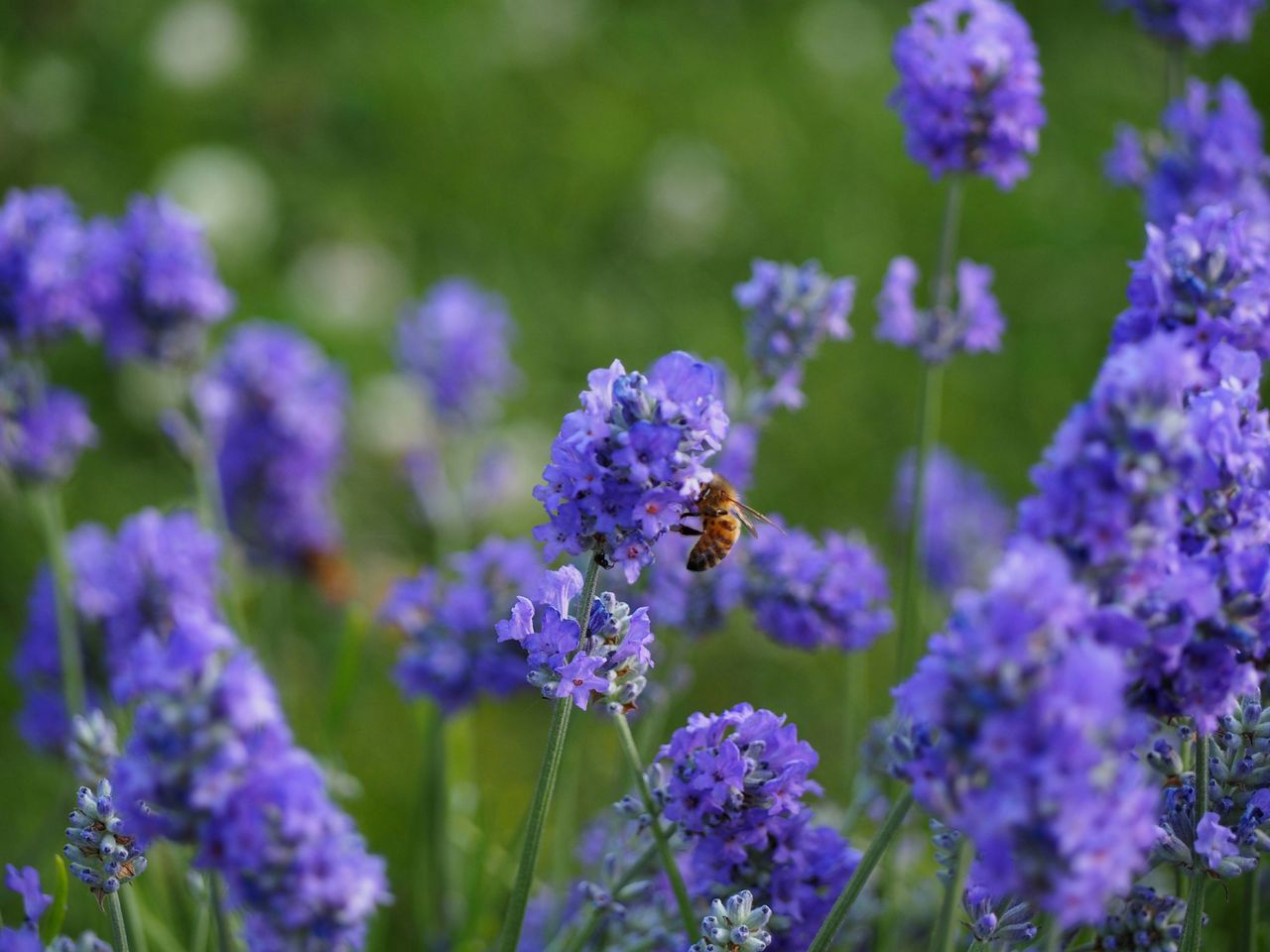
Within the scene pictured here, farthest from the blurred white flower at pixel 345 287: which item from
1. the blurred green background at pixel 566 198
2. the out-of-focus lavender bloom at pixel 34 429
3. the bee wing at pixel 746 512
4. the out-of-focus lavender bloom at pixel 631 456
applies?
the out-of-focus lavender bloom at pixel 631 456

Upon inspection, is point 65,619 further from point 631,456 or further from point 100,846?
point 631,456

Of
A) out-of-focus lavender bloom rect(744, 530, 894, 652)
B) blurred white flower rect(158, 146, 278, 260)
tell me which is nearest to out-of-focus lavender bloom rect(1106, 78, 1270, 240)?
out-of-focus lavender bloom rect(744, 530, 894, 652)

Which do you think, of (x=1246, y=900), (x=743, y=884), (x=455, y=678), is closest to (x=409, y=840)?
(x=455, y=678)

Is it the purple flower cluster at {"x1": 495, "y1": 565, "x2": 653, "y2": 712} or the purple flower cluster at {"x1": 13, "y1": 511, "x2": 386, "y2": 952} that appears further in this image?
the purple flower cluster at {"x1": 495, "y1": 565, "x2": 653, "y2": 712}

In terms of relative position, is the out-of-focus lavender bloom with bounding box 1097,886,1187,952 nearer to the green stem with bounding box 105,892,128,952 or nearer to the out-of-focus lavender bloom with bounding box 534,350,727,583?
the out-of-focus lavender bloom with bounding box 534,350,727,583

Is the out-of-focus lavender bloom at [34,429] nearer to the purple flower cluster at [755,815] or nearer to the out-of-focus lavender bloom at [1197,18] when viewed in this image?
the purple flower cluster at [755,815]

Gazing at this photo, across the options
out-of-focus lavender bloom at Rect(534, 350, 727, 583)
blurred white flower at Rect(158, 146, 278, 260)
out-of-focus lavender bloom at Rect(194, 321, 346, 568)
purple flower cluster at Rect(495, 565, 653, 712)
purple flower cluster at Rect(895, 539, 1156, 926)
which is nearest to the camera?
purple flower cluster at Rect(895, 539, 1156, 926)
